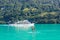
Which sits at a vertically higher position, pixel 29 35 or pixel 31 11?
pixel 29 35

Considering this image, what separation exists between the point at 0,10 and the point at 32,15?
1050 cm

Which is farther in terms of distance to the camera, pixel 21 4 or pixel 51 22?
pixel 21 4

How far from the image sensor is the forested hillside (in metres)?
72.7

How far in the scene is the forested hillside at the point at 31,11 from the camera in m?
72.7

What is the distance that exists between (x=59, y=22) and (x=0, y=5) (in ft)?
66.9

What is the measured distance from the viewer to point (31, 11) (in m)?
76.1

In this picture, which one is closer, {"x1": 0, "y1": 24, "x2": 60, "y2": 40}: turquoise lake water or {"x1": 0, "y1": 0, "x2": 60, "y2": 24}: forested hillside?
{"x1": 0, "y1": 24, "x2": 60, "y2": 40}: turquoise lake water

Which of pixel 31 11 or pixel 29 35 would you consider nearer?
pixel 29 35

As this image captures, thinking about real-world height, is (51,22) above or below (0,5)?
below

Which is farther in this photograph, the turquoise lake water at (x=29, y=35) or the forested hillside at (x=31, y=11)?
the forested hillside at (x=31, y=11)

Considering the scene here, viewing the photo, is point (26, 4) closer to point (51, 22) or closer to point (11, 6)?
point (11, 6)

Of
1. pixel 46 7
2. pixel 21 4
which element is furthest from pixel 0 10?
pixel 46 7

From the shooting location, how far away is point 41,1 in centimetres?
8069

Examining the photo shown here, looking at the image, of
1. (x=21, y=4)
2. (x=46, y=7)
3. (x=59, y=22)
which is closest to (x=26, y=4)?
(x=21, y=4)
